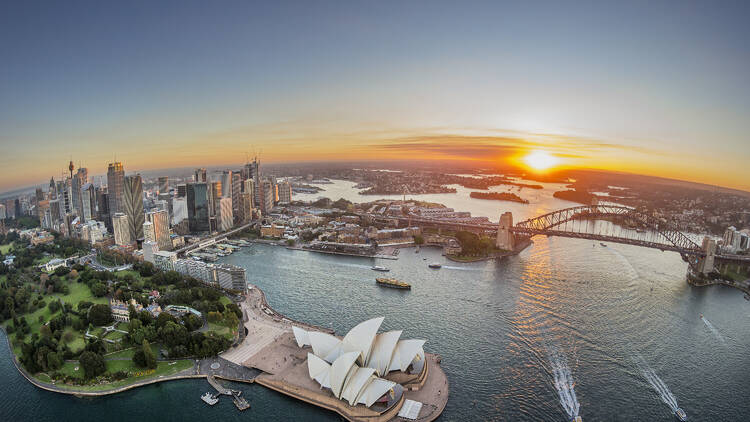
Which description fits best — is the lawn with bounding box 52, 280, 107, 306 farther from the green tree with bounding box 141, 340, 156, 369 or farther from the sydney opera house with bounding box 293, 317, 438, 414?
the sydney opera house with bounding box 293, 317, 438, 414

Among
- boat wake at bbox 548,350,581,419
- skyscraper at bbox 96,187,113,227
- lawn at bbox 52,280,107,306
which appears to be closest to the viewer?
boat wake at bbox 548,350,581,419

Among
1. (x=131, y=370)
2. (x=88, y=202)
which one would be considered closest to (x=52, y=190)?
(x=88, y=202)

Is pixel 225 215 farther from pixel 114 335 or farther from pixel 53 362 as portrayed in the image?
pixel 53 362

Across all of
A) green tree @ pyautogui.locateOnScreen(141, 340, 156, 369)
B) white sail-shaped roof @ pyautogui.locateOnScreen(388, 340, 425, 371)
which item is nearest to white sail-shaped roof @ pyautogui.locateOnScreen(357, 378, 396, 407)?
white sail-shaped roof @ pyautogui.locateOnScreen(388, 340, 425, 371)

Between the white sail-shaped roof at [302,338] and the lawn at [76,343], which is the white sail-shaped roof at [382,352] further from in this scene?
the lawn at [76,343]

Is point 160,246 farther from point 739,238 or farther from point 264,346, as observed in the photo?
point 739,238

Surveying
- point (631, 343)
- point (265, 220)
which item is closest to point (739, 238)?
point (631, 343)

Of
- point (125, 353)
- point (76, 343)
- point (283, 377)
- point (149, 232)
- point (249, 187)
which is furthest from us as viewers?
point (249, 187)
